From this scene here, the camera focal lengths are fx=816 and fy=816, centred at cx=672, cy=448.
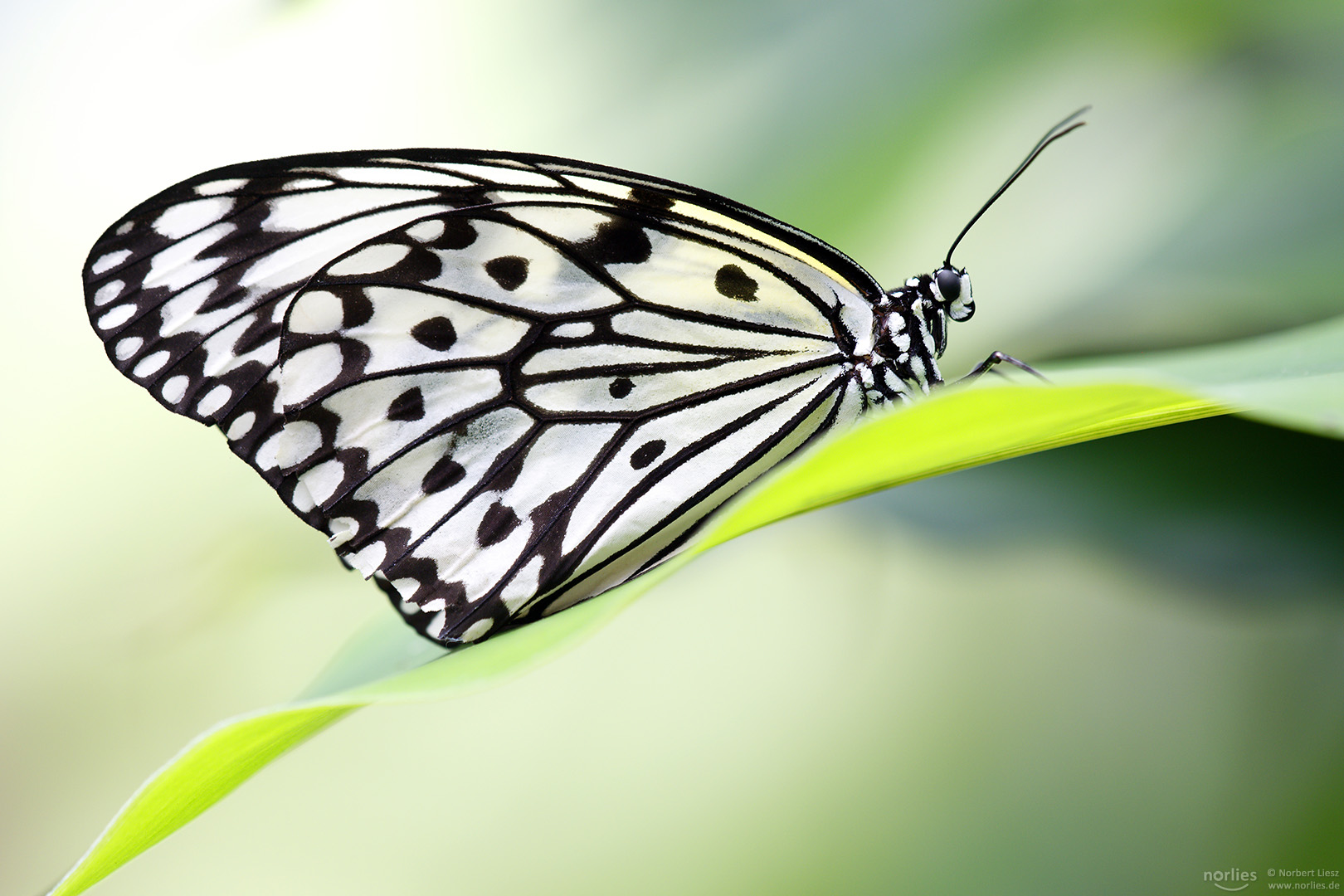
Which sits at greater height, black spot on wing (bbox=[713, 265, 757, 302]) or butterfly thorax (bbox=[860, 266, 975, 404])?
black spot on wing (bbox=[713, 265, 757, 302])

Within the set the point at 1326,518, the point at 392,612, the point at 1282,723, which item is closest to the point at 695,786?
the point at 392,612

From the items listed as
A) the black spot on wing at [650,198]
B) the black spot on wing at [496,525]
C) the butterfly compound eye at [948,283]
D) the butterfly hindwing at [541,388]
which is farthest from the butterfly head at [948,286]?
the black spot on wing at [496,525]

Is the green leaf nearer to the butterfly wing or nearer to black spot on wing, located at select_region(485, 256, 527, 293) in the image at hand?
the butterfly wing

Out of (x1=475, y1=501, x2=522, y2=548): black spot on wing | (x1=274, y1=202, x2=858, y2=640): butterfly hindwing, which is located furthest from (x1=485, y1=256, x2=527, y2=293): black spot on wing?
(x1=475, y1=501, x2=522, y2=548): black spot on wing

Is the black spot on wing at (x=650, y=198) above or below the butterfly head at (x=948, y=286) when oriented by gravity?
above

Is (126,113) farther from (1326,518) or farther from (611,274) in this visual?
→ (1326,518)

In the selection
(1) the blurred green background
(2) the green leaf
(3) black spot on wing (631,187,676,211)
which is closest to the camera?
(2) the green leaf

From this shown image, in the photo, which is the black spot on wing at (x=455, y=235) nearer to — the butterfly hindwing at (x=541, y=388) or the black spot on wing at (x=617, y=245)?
the butterfly hindwing at (x=541, y=388)

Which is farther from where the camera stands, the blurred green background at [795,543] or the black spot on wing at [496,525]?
the blurred green background at [795,543]
